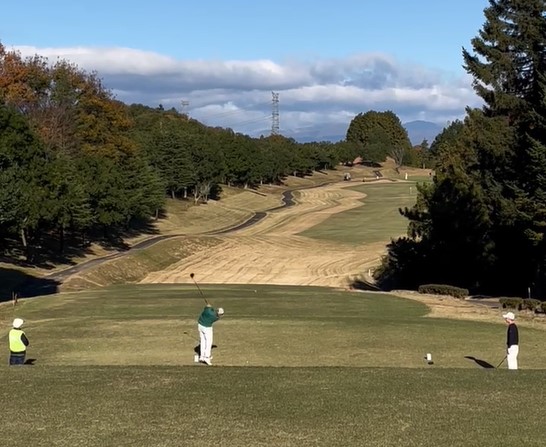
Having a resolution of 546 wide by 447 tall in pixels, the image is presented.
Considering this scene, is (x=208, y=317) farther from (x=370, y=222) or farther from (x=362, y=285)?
(x=370, y=222)

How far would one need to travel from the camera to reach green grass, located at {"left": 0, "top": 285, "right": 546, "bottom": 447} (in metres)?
11.4

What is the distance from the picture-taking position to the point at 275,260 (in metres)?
81.3

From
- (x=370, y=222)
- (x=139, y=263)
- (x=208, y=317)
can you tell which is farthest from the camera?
(x=370, y=222)

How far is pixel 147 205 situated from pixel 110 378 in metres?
79.7

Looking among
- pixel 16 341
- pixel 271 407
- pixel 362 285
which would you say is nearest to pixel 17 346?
pixel 16 341

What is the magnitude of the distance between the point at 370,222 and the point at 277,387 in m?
106

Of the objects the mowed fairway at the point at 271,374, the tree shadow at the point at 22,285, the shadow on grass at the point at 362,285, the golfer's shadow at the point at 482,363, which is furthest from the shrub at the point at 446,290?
the tree shadow at the point at 22,285

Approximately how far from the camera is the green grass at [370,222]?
337 ft

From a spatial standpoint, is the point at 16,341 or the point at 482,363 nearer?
the point at 16,341

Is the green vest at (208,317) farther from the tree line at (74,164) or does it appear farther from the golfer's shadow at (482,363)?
the tree line at (74,164)

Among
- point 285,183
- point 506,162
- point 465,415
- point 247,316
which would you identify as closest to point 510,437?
point 465,415

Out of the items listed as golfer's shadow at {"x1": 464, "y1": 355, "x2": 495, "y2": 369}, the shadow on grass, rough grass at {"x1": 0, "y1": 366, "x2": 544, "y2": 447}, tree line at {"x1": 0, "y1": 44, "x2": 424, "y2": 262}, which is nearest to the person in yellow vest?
rough grass at {"x1": 0, "y1": 366, "x2": 544, "y2": 447}

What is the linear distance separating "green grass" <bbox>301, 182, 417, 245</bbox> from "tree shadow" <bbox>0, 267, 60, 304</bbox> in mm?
46656

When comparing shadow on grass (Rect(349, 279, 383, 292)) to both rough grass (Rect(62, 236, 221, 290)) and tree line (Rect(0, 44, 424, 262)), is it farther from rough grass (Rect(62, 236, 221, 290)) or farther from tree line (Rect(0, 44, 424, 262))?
tree line (Rect(0, 44, 424, 262))
